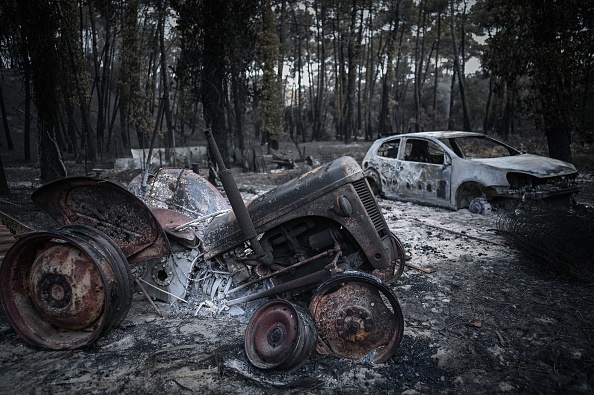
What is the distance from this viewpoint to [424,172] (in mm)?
8336

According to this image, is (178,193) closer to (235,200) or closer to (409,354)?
(235,200)

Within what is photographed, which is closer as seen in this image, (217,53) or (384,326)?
(384,326)

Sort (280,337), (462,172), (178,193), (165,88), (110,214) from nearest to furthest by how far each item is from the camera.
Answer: (280,337) < (110,214) < (178,193) < (165,88) < (462,172)

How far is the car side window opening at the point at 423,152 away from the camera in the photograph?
8.36 m

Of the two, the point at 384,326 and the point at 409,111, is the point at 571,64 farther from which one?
the point at 409,111

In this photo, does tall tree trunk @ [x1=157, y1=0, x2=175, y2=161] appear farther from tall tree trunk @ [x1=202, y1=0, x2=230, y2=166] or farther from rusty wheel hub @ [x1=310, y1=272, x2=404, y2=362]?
rusty wheel hub @ [x1=310, y1=272, x2=404, y2=362]

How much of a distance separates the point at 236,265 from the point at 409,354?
170 centimetres

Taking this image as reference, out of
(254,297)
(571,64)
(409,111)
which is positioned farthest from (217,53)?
(409,111)

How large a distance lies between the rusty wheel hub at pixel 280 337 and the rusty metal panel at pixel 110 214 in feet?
3.66

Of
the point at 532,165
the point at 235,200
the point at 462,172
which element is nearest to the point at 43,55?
the point at 235,200

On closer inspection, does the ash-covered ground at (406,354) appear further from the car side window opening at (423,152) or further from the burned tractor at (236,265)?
the car side window opening at (423,152)

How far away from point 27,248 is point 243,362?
208cm

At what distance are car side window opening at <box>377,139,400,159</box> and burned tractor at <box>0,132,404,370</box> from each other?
5738mm

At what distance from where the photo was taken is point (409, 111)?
3847 cm
